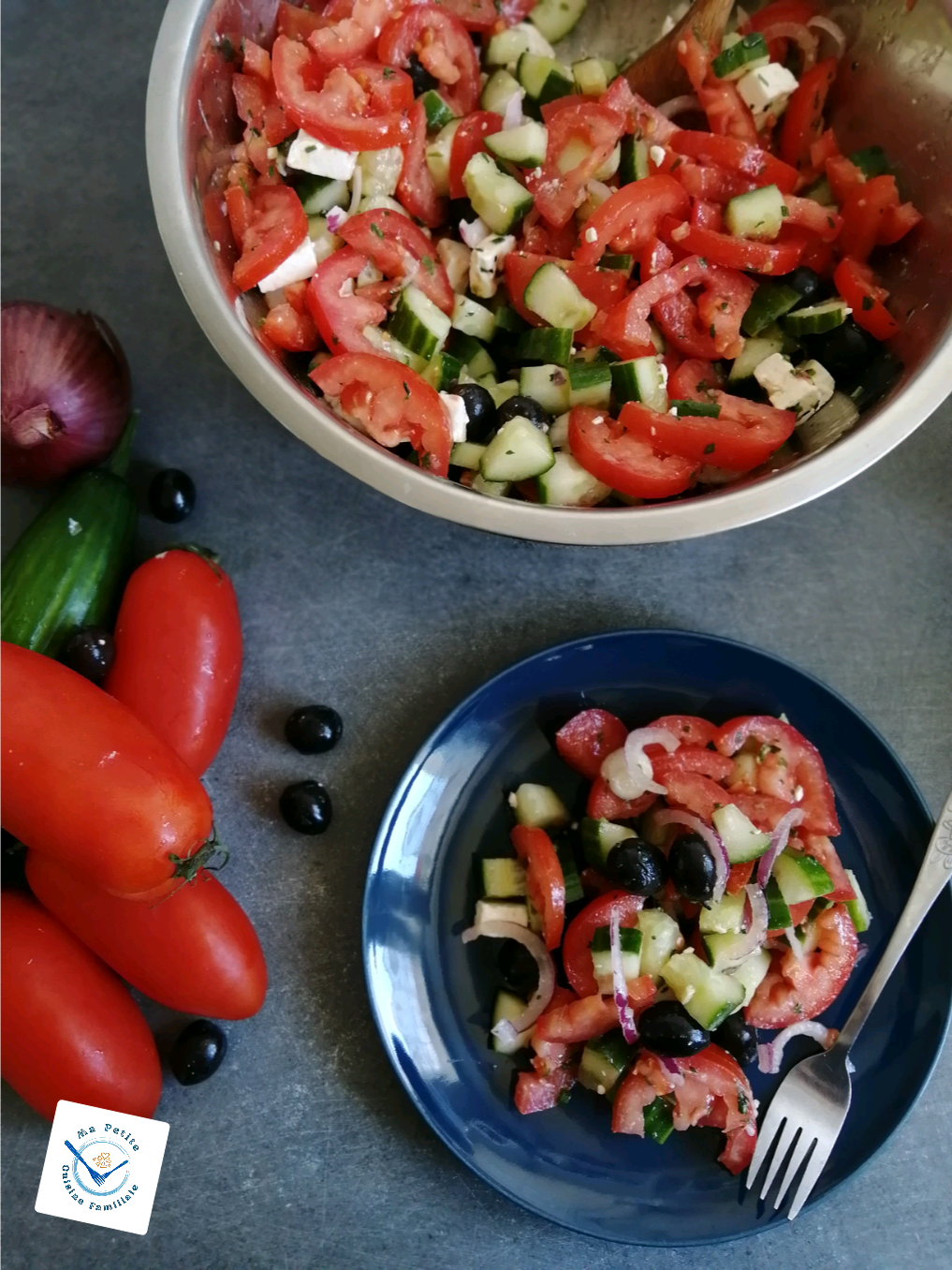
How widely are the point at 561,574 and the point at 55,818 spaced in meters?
0.75

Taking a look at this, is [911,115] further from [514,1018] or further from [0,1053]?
[0,1053]

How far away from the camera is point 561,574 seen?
1.42m

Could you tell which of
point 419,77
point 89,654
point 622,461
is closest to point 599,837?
point 622,461

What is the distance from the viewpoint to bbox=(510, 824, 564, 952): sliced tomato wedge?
1260 mm

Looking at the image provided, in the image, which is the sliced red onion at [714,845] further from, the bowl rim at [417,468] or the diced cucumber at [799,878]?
the bowl rim at [417,468]

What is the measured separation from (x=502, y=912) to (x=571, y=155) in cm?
99

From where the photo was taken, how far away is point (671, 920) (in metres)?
1.27

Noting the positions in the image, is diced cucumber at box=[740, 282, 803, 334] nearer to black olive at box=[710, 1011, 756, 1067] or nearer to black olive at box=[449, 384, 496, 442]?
black olive at box=[449, 384, 496, 442]

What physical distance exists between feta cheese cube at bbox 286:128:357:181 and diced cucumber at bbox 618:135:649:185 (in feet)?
1.14

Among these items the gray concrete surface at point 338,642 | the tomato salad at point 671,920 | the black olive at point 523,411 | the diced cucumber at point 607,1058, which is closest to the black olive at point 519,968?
the tomato salad at point 671,920

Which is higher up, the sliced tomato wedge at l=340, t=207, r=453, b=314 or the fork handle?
the sliced tomato wedge at l=340, t=207, r=453, b=314

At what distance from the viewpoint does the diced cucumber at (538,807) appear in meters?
1.33

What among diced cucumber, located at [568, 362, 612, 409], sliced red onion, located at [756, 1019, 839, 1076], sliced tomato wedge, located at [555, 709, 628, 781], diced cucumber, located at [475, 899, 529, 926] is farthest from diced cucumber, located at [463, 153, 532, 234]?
sliced red onion, located at [756, 1019, 839, 1076]

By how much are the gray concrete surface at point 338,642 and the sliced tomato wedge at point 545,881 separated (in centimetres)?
22
